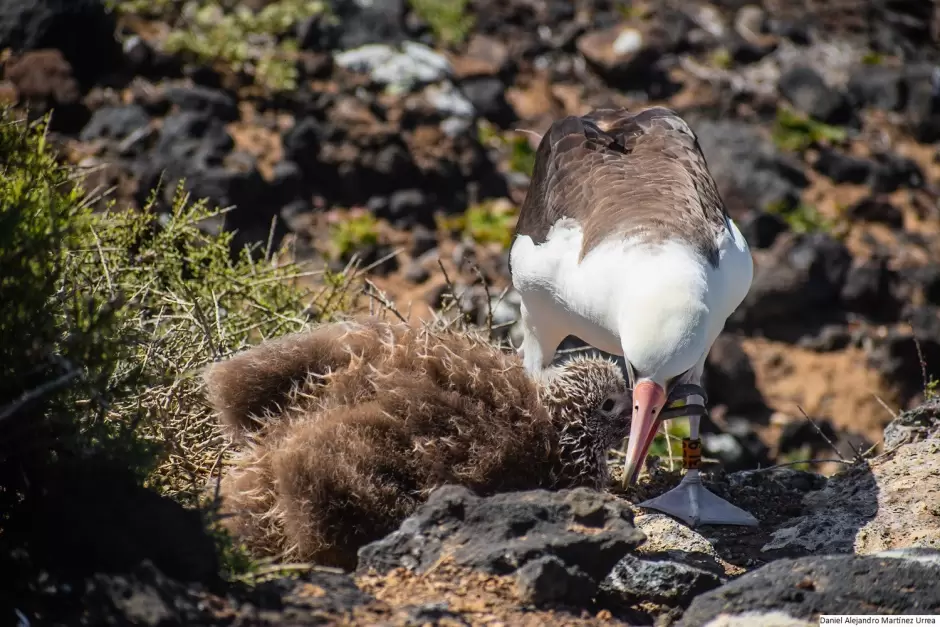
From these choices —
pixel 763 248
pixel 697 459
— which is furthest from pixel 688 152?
pixel 763 248

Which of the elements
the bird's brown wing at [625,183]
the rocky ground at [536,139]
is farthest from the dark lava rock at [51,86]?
the bird's brown wing at [625,183]

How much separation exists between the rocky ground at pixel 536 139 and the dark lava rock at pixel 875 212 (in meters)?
0.03

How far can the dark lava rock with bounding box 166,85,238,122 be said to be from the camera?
938 centimetres

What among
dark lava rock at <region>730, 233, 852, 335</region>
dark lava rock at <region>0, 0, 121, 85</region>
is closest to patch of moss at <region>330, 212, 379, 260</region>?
dark lava rock at <region>0, 0, 121, 85</region>

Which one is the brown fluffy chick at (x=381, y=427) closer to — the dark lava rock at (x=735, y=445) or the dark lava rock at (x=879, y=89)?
the dark lava rock at (x=735, y=445)

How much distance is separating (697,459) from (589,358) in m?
0.87

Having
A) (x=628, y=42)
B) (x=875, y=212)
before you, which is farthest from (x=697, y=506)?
(x=628, y=42)

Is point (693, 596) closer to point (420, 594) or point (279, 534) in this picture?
point (420, 594)

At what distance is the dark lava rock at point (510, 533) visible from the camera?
2912 mm

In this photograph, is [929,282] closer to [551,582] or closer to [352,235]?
[352,235]

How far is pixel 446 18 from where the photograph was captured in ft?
39.5

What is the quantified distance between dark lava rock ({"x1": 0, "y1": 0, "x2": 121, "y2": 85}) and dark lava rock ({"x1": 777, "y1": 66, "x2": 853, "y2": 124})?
297 inches

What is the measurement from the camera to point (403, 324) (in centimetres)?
397

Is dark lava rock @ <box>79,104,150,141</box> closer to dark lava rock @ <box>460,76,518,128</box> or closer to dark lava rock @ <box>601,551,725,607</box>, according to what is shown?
dark lava rock @ <box>460,76,518,128</box>
